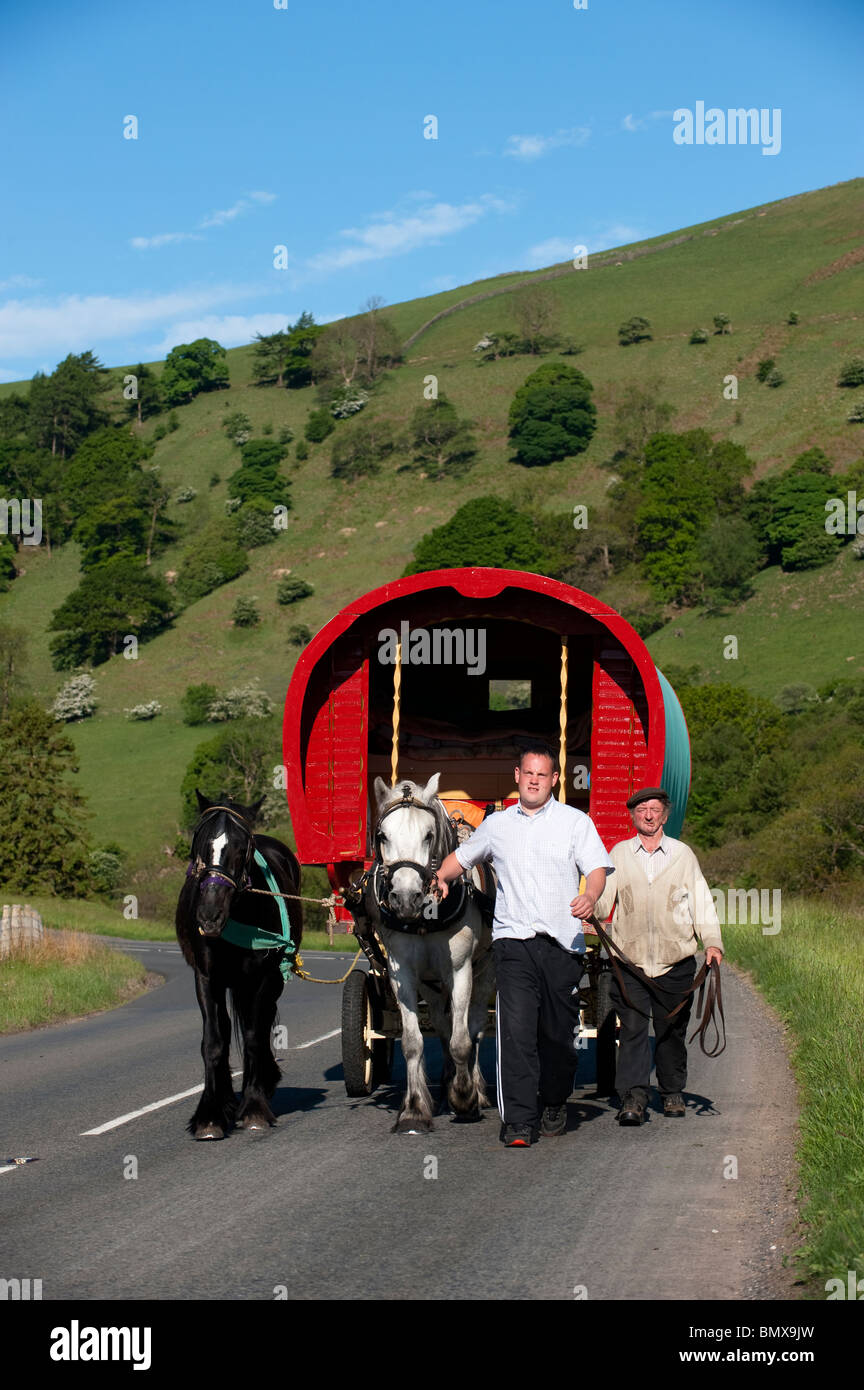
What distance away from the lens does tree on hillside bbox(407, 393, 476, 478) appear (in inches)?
4589

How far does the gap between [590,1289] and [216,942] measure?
374 centimetres

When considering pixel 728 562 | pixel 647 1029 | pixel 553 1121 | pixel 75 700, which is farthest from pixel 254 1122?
pixel 728 562

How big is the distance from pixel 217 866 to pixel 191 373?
146978mm

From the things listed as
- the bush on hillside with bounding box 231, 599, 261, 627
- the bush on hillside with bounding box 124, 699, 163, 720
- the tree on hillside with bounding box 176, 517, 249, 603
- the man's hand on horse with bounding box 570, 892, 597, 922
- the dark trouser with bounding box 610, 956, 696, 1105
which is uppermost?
the tree on hillside with bounding box 176, 517, 249, 603

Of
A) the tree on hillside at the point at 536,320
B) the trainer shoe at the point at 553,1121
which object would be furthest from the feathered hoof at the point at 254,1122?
the tree on hillside at the point at 536,320

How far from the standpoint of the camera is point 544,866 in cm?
823

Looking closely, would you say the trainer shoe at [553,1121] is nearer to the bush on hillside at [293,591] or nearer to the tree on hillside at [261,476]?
the bush on hillside at [293,591]

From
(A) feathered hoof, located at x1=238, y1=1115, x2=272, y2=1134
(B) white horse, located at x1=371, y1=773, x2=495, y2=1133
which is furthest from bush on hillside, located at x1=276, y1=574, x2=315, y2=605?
(A) feathered hoof, located at x1=238, y1=1115, x2=272, y2=1134

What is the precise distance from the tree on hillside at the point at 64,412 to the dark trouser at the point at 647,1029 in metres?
136

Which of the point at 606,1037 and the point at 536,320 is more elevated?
the point at 536,320

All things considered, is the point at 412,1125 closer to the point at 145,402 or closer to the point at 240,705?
the point at 240,705

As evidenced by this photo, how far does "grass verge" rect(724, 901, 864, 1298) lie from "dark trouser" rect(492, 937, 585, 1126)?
1385 millimetres

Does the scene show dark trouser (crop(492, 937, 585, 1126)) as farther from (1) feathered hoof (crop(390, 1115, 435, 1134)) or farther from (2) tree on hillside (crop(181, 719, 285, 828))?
(2) tree on hillside (crop(181, 719, 285, 828))

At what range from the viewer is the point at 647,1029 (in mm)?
8719
